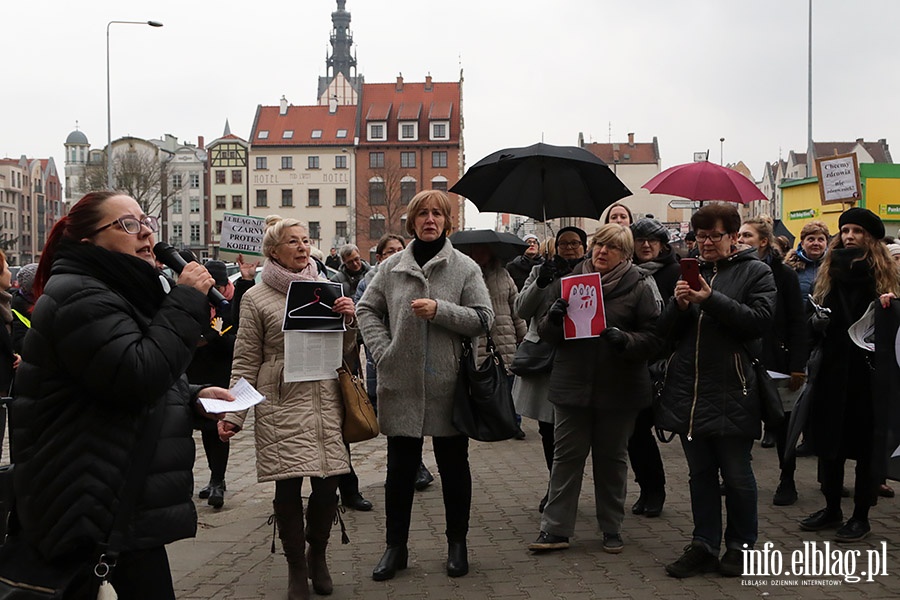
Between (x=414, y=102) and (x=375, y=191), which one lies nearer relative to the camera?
(x=375, y=191)

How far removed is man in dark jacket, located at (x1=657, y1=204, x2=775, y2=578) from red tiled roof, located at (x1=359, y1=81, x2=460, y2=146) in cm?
7646

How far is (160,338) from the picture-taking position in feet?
10.2

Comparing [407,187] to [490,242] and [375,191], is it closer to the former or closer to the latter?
[375,191]

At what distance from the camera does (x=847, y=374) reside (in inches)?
247

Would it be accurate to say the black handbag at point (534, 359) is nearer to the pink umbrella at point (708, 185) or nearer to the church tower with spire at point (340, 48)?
the pink umbrella at point (708, 185)

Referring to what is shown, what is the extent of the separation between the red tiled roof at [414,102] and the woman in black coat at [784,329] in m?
74.6

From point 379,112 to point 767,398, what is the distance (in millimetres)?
80072

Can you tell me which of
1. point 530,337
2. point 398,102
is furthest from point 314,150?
point 530,337

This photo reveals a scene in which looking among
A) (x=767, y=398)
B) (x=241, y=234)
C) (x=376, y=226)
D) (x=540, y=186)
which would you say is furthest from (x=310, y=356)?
(x=376, y=226)

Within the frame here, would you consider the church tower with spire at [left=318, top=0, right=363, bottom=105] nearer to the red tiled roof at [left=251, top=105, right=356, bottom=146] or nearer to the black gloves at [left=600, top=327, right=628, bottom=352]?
the red tiled roof at [left=251, top=105, right=356, bottom=146]

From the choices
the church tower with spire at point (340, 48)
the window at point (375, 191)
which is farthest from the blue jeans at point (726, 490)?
the church tower with spire at point (340, 48)

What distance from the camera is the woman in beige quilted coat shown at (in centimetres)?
499

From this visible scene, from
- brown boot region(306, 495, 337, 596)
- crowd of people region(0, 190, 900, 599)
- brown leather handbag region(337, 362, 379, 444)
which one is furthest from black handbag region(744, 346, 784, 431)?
brown boot region(306, 495, 337, 596)

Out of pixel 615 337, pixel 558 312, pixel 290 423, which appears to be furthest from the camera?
pixel 558 312
